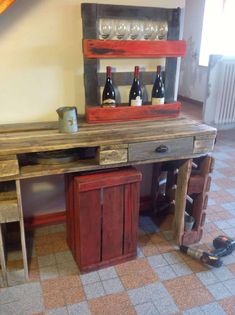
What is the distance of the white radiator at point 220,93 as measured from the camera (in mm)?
4008

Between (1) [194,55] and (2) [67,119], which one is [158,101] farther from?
(1) [194,55]

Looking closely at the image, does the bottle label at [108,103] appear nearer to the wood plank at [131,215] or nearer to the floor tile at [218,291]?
the wood plank at [131,215]

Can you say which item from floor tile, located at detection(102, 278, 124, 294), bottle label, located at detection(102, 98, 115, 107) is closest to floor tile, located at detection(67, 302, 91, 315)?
floor tile, located at detection(102, 278, 124, 294)

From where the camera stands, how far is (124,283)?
1565mm

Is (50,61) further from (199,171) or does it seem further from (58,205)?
(199,171)

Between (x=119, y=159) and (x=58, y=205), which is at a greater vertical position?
(x=119, y=159)

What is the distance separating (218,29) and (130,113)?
12.7 ft

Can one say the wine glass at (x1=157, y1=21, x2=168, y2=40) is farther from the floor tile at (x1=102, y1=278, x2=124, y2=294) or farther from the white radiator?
the white radiator

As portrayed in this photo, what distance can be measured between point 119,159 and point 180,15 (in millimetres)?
1002

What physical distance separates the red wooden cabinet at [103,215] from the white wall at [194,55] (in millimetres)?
3774

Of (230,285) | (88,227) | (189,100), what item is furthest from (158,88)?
(189,100)

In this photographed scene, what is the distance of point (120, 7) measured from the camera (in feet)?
5.46

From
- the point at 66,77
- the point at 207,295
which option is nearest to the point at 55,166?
the point at 66,77

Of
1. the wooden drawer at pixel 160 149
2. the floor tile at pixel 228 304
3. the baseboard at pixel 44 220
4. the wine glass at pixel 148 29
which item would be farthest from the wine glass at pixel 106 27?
the floor tile at pixel 228 304
